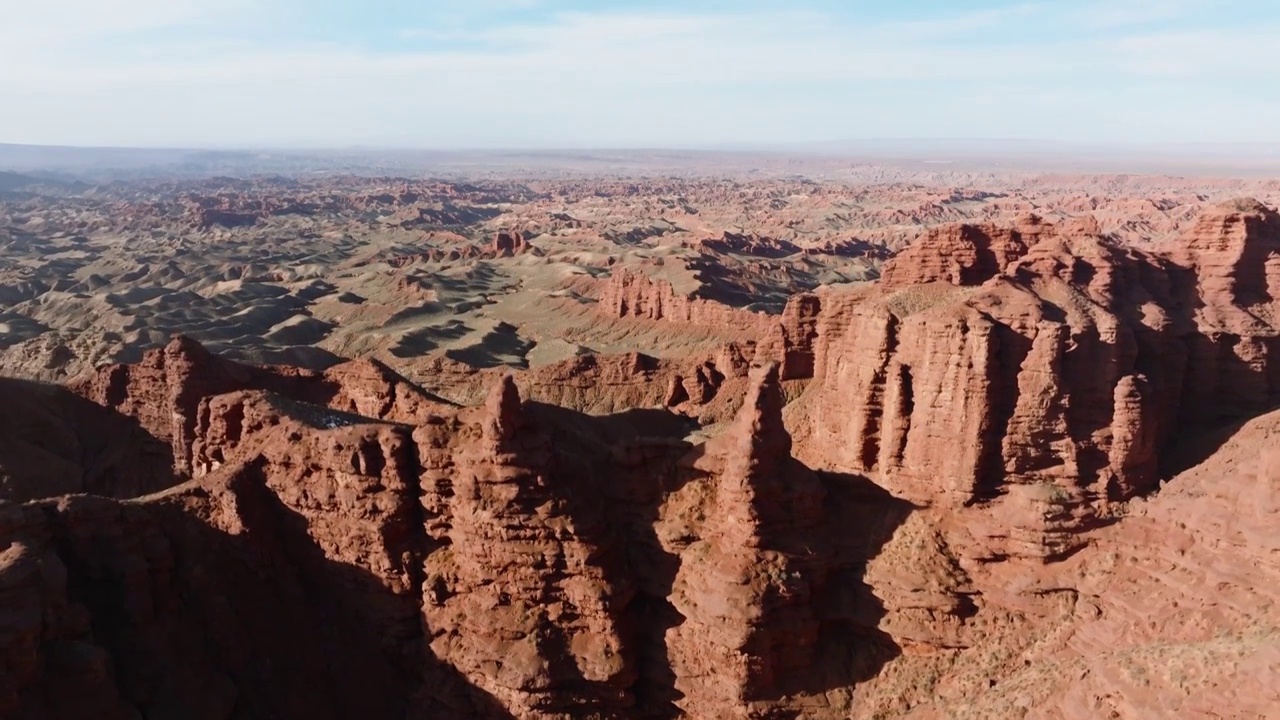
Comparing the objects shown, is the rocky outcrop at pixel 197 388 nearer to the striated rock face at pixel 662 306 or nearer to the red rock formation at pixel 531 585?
the red rock formation at pixel 531 585

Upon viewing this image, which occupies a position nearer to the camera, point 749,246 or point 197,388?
point 197,388

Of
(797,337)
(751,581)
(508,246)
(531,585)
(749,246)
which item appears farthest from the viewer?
(508,246)

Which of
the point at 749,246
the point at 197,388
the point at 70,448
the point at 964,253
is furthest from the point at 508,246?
the point at 964,253

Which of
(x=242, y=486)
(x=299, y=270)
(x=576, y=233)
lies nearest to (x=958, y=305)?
(x=242, y=486)

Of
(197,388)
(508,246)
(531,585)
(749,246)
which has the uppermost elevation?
(197,388)

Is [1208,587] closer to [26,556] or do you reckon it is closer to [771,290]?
[26,556]

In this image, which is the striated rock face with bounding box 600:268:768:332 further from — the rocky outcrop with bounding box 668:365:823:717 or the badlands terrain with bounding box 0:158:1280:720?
the rocky outcrop with bounding box 668:365:823:717

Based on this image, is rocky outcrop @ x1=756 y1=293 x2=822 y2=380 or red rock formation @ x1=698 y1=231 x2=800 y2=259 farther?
red rock formation @ x1=698 y1=231 x2=800 y2=259

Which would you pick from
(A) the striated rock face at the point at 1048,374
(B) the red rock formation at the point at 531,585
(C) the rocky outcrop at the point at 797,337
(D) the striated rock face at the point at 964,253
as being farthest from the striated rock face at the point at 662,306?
(B) the red rock formation at the point at 531,585

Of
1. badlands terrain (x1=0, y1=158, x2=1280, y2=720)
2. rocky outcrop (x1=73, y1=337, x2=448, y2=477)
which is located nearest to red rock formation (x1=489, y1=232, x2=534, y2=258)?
rocky outcrop (x1=73, y1=337, x2=448, y2=477)

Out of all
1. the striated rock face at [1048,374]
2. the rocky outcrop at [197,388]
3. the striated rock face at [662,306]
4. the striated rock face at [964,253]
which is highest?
the striated rock face at [964,253]

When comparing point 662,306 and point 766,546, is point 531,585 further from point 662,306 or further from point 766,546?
point 662,306
